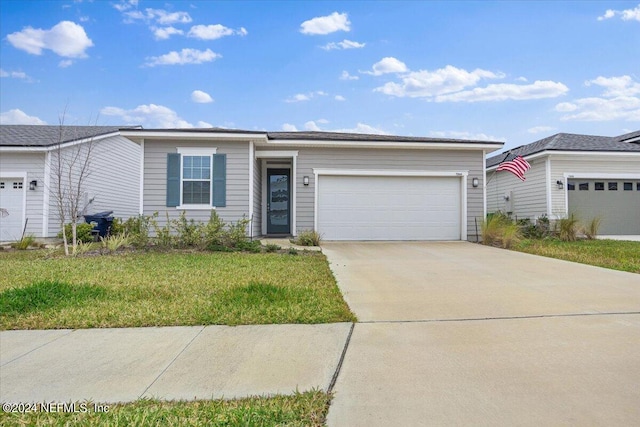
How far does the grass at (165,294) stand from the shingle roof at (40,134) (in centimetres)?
622

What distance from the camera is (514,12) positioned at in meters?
11.8

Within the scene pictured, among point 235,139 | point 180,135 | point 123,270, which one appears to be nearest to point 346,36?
point 235,139

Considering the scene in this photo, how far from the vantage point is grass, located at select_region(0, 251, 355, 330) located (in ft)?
13.2

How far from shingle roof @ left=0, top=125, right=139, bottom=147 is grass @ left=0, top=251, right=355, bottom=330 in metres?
6.22

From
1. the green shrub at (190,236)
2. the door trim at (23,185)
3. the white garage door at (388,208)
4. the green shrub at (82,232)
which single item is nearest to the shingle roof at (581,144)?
the white garage door at (388,208)

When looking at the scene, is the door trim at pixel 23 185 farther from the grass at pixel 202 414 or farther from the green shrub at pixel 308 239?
the grass at pixel 202 414

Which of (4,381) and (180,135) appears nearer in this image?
(4,381)

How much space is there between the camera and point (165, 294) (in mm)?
4945

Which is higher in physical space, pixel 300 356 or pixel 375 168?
pixel 375 168

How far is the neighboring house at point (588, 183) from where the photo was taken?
13828 millimetres

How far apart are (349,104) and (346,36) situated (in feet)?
10.6

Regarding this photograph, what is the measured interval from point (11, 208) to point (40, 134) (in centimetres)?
287

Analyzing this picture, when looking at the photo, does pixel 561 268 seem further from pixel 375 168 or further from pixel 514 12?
pixel 514 12

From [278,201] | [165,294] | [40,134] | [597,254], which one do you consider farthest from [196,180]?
[597,254]
